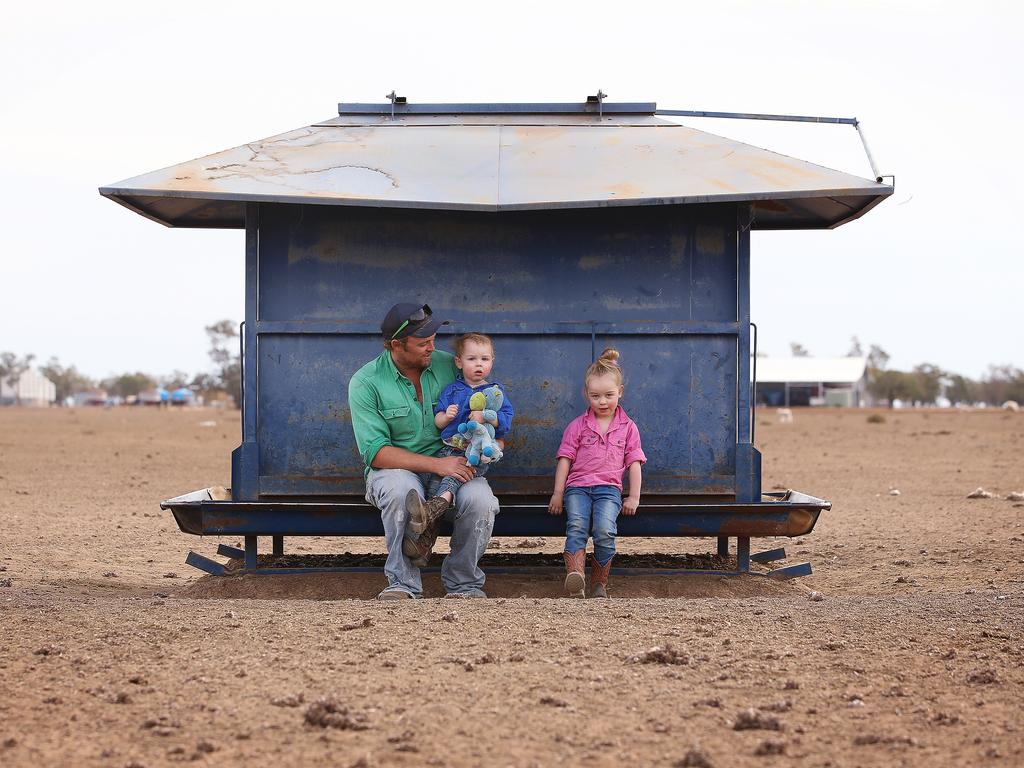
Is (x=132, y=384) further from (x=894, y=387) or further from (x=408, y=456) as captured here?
(x=408, y=456)

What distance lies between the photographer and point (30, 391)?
107m

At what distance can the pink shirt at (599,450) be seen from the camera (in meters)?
6.78

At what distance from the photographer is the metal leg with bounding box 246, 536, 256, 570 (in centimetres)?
745

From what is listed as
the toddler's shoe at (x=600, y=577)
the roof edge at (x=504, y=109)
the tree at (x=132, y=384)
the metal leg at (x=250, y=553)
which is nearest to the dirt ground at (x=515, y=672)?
the metal leg at (x=250, y=553)

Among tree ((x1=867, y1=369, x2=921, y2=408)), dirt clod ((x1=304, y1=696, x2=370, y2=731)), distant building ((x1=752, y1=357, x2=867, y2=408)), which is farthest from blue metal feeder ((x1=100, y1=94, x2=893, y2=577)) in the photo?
tree ((x1=867, y1=369, x2=921, y2=408))

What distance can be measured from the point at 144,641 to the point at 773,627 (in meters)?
2.73

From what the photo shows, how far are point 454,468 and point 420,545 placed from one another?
1.47ft

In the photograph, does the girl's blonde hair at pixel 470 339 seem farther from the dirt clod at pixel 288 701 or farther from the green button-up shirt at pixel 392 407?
the dirt clod at pixel 288 701

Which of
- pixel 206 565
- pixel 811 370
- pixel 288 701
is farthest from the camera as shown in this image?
pixel 811 370

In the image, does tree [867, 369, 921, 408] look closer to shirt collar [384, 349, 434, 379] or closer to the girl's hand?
the girl's hand

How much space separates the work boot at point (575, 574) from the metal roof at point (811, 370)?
6903cm

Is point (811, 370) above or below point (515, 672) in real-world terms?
above

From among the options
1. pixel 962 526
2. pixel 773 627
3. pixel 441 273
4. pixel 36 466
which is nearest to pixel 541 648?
pixel 773 627

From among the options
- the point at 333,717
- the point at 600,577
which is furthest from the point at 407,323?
the point at 333,717
